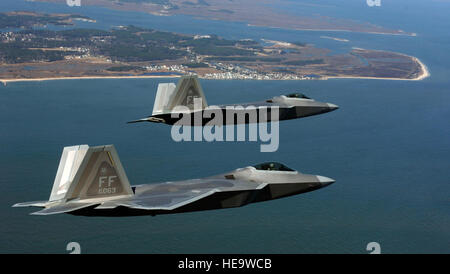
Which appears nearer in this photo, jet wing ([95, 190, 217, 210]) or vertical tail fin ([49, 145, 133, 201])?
vertical tail fin ([49, 145, 133, 201])

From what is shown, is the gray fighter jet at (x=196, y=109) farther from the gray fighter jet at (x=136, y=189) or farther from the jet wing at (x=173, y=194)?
the gray fighter jet at (x=136, y=189)

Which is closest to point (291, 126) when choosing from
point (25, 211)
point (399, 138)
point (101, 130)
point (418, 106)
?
point (399, 138)

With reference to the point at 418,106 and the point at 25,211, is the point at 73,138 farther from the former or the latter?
the point at 418,106

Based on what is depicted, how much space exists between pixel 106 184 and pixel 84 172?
7.82ft

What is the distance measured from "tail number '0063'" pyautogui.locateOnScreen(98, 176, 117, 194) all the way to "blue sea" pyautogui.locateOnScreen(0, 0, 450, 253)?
4416cm

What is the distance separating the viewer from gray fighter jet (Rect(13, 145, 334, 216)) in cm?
4391

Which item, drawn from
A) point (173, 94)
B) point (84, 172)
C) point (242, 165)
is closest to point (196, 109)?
point (173, 94)

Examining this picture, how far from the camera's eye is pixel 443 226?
105 meters

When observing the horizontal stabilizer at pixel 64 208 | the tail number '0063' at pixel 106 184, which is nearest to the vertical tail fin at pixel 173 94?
the tail number '0063' at pixel 106 184

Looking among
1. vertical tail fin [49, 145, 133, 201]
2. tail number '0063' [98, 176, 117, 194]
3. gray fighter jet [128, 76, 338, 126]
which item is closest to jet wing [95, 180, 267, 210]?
tail number '0063' [98, 176, 117, 194]

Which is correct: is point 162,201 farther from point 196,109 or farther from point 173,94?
point 196,109

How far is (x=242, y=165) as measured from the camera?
116125 mm

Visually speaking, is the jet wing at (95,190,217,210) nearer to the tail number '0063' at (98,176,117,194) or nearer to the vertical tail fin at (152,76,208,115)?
the tail number '0063' at (98,176,117,194)

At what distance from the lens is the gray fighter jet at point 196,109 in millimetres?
63312
